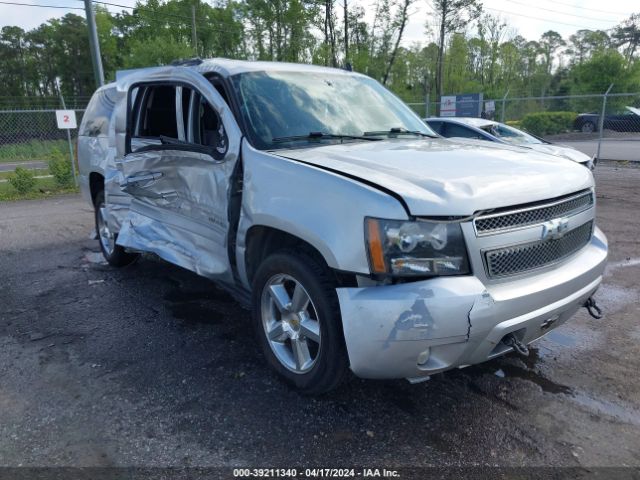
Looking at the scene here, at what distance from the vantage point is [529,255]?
8.77 ft

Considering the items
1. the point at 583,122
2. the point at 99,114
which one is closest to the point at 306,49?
the point at 583,122

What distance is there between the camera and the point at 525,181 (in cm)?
272

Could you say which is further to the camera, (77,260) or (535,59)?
(535,59)

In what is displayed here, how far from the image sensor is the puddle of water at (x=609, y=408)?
2.87 metres

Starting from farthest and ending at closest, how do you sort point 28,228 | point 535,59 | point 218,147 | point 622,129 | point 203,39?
point 535,59
point 203,39
point 622,129
point 28,228
point 218,147

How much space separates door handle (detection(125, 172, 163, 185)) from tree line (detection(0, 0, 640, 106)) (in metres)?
28.8

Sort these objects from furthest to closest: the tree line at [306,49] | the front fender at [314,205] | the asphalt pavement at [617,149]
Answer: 1. the tree line at [306,49]
2. the asphalt pavement at [617,149]
3. the front fender at [314,205]

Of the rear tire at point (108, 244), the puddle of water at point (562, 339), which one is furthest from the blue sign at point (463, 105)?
the puddle of water at point (562, 339)

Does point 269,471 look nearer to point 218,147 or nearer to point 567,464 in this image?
point 567,464

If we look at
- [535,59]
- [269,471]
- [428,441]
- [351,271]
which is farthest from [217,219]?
[535,59]

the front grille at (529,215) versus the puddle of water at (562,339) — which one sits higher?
the front grille at (529,215)

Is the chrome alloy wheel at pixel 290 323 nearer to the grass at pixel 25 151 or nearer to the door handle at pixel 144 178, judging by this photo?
the door handle at pixel 144 178

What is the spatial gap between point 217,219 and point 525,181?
2.04m

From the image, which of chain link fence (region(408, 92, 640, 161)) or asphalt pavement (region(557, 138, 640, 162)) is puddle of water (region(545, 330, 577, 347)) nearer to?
asphalt pavement (region(557, 138, 640, 162))
